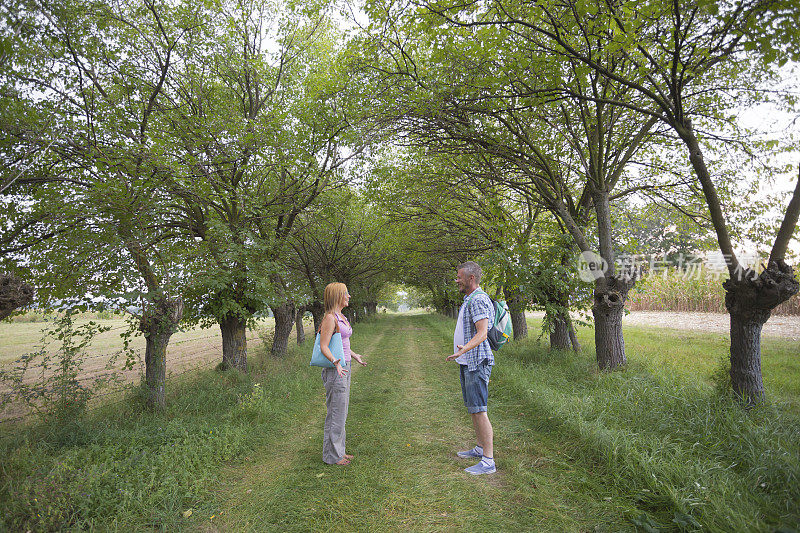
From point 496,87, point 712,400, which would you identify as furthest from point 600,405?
point 496,87

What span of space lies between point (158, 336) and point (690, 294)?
25.4 m

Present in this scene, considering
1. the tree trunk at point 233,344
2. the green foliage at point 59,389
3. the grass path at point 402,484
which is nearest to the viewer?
the grass path at point 402,484

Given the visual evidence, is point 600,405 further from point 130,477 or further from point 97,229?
point 97,229

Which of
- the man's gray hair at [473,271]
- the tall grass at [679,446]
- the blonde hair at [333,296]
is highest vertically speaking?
the man's gray hair at [473,271]

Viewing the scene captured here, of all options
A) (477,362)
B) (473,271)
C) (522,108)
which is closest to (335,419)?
(477,362)

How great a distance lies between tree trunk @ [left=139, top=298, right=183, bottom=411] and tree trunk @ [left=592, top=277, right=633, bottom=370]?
26.0ft

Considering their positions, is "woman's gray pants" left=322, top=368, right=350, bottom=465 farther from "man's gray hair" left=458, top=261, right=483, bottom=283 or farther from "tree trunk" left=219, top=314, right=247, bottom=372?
Result: "tree trunk" left=219, top=314, right=247, bottom=372

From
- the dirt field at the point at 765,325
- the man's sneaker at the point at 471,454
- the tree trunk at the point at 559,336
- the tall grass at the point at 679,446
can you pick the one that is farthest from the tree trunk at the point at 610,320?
the dirt field at the point at 765,325

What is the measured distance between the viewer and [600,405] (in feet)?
16.4

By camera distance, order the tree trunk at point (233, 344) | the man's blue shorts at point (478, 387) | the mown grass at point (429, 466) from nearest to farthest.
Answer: the mown grass at point (429, 466) → the man's blue shorts at point (478, 387) → the tree trunk at point (233, 344)

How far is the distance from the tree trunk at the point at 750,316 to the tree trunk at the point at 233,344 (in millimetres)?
9688

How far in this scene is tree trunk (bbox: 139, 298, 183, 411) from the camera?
18.7 ft

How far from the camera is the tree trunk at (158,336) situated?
5.70m

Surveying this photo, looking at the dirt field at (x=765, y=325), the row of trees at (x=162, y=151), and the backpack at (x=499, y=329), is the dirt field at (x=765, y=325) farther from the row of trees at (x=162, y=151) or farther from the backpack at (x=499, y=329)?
the row of trees at (x=162, y=151)
